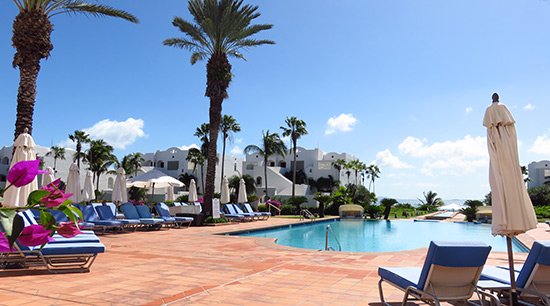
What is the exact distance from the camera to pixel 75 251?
6.69 meters

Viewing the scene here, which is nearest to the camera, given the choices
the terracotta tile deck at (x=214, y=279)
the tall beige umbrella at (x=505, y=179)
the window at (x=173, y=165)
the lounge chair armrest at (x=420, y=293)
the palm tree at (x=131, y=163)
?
the lounge chair armrest at (x=420, y=293)

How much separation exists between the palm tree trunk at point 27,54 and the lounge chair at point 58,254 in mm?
5632

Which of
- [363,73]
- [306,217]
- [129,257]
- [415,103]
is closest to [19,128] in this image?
[129,257]

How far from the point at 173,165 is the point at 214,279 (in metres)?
54.3

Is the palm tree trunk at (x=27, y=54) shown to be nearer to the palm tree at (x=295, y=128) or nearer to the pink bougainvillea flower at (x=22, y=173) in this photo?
the pink bougainvillea flower at (x=22, y=173)

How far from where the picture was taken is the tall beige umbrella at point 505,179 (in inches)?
190

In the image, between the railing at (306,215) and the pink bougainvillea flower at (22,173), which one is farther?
the railing at (306,215)

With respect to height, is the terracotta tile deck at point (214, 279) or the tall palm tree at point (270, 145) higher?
the tall palm tree at point (270, 145)

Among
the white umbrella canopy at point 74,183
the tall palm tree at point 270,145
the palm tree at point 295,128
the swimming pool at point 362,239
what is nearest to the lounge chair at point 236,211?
the swimming pool at point 362,239

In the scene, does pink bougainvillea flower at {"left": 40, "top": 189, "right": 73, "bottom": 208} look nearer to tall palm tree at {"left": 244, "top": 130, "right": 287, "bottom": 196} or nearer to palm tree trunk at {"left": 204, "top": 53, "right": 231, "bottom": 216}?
palm tree trunk at {"left": 204, "top": 53, "right": 231, "bottom": 216}

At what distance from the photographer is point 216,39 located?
1950 centimetres

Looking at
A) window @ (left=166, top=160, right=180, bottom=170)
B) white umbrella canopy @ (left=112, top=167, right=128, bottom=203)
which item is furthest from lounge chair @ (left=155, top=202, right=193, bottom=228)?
window @ (left=166, top=160, right=180, bottom=170)

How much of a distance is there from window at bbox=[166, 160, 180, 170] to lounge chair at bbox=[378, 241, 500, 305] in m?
56.2

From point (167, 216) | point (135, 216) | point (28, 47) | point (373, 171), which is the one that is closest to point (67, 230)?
point (28, 47)
